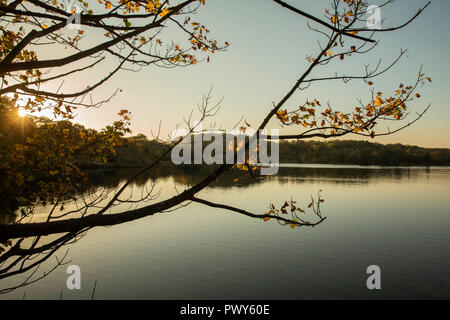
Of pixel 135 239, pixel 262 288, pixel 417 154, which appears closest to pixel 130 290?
pixel 262 288

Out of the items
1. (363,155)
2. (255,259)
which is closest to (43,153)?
(255,259)

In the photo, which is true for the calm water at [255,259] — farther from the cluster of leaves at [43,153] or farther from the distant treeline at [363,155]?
the distant treeline at [363,155]

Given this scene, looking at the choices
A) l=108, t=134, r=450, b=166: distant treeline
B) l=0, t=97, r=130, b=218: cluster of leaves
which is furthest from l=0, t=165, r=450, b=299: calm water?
l=108, t=134, r=450, b=166: distant treeline

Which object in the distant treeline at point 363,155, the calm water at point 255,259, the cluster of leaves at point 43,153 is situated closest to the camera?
the cluster of leaves at point 43,153

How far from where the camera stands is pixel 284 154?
159 metres

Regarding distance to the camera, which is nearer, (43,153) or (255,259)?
(43,153)

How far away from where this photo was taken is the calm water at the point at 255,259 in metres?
14.5

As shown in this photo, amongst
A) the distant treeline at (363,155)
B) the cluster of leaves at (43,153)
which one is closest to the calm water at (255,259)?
the cluster of leaves at (43,153)

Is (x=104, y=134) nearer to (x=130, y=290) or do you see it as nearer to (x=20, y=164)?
(x=20, y=164)

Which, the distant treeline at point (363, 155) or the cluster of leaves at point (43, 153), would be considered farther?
the distant treeline at point (363, 155)

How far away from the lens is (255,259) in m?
18.6

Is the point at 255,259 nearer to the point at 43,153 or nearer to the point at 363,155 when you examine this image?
the point at 43,153

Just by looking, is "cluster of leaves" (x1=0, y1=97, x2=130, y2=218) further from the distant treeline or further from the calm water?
the distant treeline
